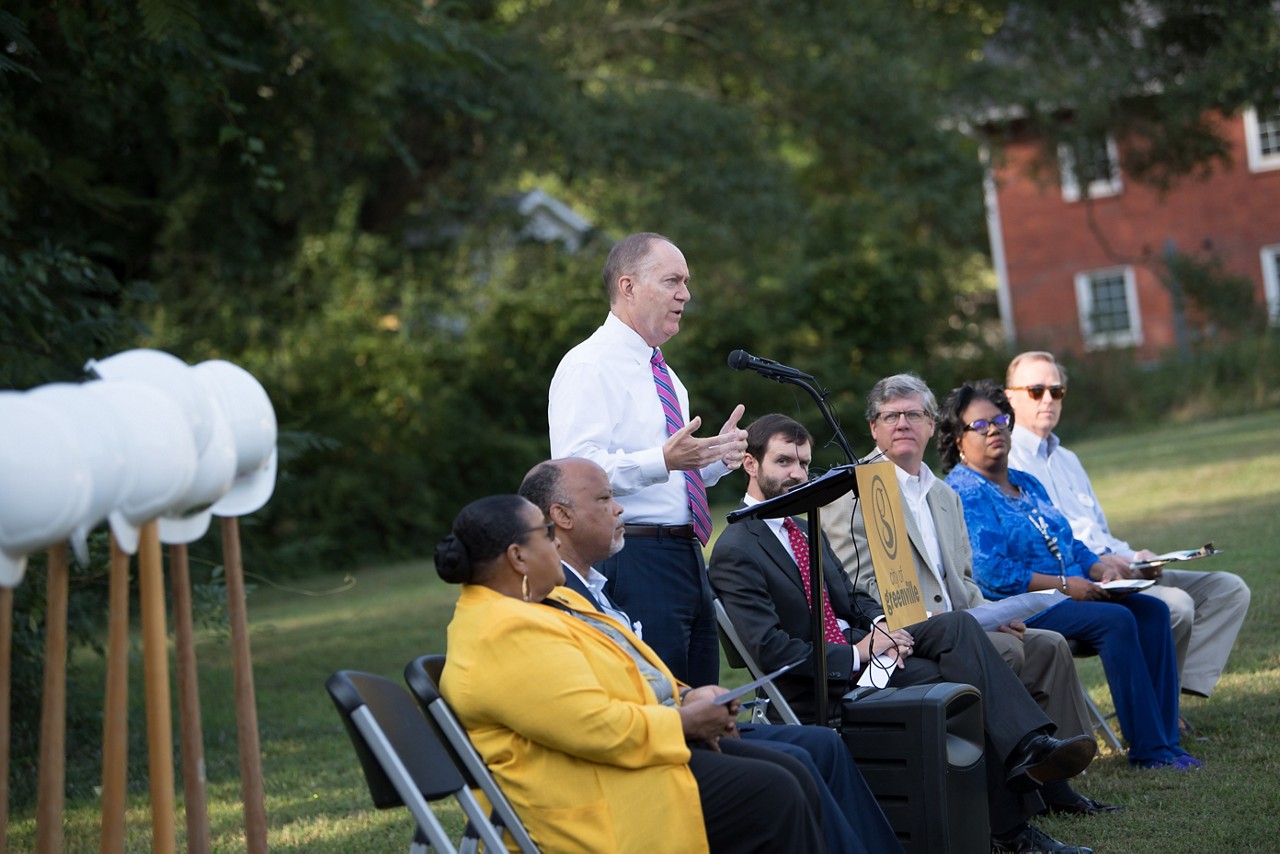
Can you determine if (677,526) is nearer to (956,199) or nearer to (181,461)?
(181,461)

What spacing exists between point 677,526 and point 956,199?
55.9 feet

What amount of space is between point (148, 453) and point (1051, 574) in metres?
4.59

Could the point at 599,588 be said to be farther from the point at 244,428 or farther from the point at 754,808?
the point at 244,428

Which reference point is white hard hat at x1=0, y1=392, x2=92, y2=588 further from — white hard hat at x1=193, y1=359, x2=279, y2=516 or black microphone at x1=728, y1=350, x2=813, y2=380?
black microphone at x1=728, y1=350, x2=813, y2=380

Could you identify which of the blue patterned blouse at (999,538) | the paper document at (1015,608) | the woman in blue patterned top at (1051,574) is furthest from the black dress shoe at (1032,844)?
the blue patterned blouse at (999,538)

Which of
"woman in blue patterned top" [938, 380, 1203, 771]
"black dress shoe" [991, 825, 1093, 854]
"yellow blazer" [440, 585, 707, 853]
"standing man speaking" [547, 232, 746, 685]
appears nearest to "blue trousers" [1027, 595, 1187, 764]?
"woman in blue patterned top" [938, 380, 1203, 771]

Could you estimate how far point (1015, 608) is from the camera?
6.01 meters

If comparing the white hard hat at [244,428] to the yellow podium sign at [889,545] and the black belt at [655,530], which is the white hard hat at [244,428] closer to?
the black belt at [655,530]

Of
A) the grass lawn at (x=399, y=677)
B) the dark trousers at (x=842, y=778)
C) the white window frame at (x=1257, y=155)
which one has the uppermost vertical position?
the white window frame at (x=1257, y=155)

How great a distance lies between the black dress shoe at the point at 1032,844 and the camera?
4.80 m

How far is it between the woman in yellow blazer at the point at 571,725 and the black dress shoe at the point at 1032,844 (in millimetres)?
1482

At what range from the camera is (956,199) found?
2080 centimetres

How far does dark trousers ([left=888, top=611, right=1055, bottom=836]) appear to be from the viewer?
502 cm

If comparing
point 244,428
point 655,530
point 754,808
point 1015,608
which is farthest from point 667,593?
→ point 1015,608
